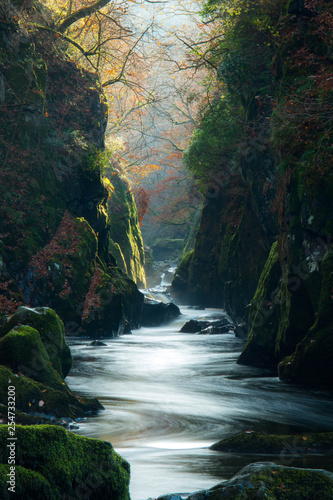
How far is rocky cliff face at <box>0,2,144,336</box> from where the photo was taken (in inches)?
551

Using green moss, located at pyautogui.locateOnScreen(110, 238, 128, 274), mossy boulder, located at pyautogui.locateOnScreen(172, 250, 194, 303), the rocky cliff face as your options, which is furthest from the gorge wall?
green moss, located at pyautogui.locateOnScreen(110, 238, 128, 274)

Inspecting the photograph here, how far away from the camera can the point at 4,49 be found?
50.6ft

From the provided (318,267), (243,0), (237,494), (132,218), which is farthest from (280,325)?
(132,218)

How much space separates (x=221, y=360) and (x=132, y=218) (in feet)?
63.5

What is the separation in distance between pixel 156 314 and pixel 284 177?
12.2 meters

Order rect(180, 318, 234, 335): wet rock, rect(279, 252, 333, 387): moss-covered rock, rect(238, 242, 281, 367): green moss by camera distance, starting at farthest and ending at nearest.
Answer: rect(180, 318, 234, 335): wet rock < rect(238, 242, 281, 367): green moss < rect(279, 252, 333, 387): moss-covered rock

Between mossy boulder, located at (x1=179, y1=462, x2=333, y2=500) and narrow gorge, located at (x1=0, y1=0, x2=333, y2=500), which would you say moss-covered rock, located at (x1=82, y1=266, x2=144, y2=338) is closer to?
narrow gorge, located at (x1=0, y1=0, x2=333, y2=500)

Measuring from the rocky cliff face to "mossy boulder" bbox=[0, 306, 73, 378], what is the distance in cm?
473

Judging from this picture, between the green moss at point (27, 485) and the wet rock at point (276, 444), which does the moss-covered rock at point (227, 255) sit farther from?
the green moss at point (27, 485)

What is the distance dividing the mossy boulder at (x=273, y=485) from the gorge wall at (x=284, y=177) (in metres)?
5.29

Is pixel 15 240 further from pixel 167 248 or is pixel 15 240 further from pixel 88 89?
pixel 167 248

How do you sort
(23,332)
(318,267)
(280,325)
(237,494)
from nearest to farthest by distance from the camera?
(237,494) → (23,332) → (318,267) → (280,325)

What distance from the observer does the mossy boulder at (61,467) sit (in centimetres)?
269

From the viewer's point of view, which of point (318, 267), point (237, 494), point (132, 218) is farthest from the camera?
point (132, 218)
